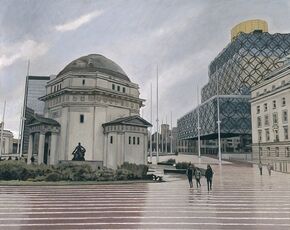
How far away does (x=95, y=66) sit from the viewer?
61.4 metres

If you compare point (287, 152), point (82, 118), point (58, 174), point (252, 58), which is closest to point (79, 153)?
point (82, 118)

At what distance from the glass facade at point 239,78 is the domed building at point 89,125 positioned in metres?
48.6

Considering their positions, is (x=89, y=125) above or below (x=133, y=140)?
above

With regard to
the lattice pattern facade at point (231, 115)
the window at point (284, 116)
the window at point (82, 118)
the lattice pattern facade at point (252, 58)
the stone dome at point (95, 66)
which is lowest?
the window at point (82, 118)

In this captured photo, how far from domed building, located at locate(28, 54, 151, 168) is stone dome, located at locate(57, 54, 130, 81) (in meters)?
0.44

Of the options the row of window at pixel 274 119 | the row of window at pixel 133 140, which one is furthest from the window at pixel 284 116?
the row of window at pixel 133 140

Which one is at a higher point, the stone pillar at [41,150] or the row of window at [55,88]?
the row of window at [55,88]

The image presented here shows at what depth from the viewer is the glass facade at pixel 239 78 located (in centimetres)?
9738

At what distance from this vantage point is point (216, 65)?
135375mm

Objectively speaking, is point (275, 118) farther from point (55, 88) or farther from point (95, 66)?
point (55, 88)

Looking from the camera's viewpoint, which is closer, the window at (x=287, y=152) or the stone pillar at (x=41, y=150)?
the stone pillar at (x=41, y=150)

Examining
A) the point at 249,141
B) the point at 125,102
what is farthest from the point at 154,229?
the point at 249,141

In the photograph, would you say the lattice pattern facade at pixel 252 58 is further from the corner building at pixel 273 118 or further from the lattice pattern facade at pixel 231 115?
the corner building at pixel 273 118

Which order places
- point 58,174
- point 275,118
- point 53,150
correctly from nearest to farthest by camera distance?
point 58,174
point 53,150
point 275,118
